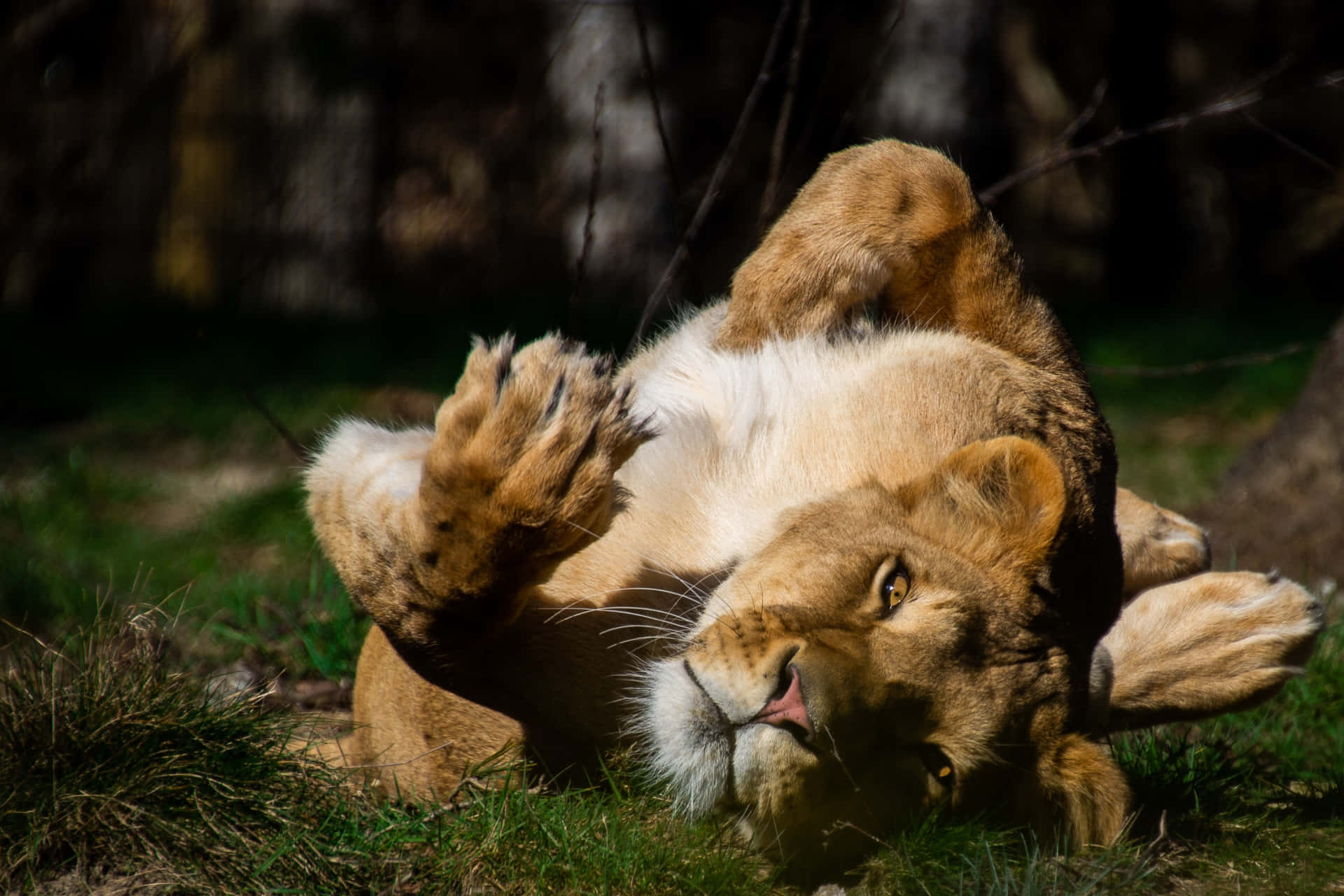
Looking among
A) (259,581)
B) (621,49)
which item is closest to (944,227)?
(259,581)

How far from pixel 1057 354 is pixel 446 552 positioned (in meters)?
1.74

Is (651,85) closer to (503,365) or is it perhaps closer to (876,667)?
(503,365)

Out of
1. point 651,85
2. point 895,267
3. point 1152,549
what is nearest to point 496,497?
point 895,267

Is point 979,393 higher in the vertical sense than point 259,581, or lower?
higher

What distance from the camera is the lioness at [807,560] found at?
2.20 m

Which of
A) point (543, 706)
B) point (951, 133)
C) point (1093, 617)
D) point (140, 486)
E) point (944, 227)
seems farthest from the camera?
point (951, 133)

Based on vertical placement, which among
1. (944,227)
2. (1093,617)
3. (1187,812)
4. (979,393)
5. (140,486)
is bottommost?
(140,486)

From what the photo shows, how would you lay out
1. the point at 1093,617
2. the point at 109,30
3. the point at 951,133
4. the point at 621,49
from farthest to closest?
the point at 951,133 → the point at 109,30 → the point at 621,49 → the point at 1093,617

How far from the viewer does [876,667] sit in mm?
2262

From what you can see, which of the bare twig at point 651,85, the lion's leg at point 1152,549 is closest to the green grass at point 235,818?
the lion's leg at point 1152,549

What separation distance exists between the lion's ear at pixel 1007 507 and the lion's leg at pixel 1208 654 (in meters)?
0.74

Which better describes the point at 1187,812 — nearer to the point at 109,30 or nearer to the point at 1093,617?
the point at 1093,617

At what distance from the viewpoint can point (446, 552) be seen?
219 cm

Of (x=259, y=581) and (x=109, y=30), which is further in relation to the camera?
(x=109, y=30)
